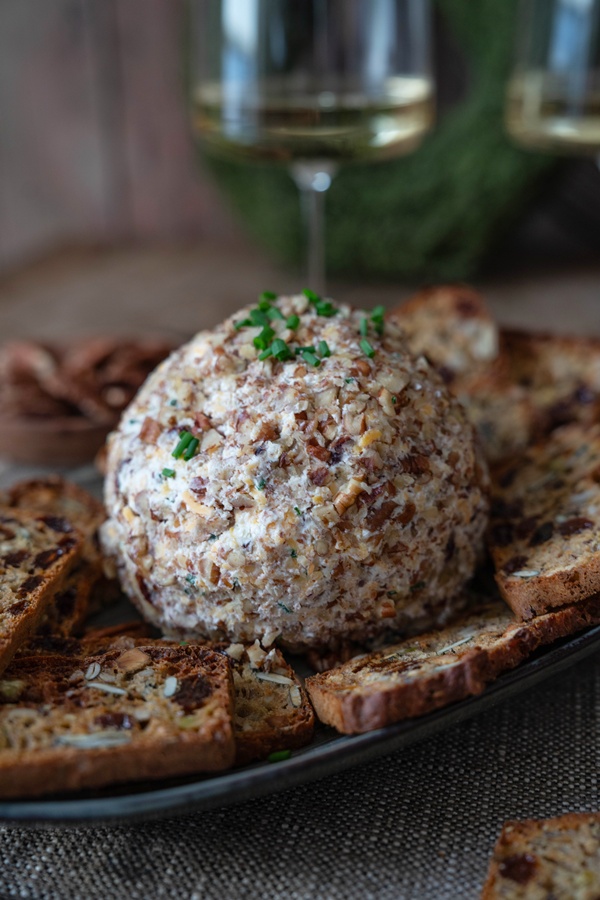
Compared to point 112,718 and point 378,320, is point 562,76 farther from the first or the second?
point 112,718

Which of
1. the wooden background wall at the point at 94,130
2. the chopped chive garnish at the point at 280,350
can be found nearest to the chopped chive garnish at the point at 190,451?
the chopped chive garnish at the point at 280,350

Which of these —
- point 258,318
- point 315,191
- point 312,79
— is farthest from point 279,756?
point 312,79

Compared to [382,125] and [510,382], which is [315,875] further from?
[382,125]

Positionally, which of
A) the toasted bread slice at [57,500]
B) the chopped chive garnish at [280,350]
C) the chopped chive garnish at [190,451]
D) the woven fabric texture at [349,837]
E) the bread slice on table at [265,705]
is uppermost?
the chopped chive garnish at [280,350]

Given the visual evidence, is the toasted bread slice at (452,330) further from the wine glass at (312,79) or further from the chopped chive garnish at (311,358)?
the chopped chive garnish at (311,358)

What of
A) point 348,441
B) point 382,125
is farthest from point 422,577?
point 382,125

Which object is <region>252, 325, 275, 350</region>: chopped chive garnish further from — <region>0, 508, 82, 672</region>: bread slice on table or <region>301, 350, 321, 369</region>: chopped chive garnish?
<region>0, 508, 82, 672</region>: bread slice on table
